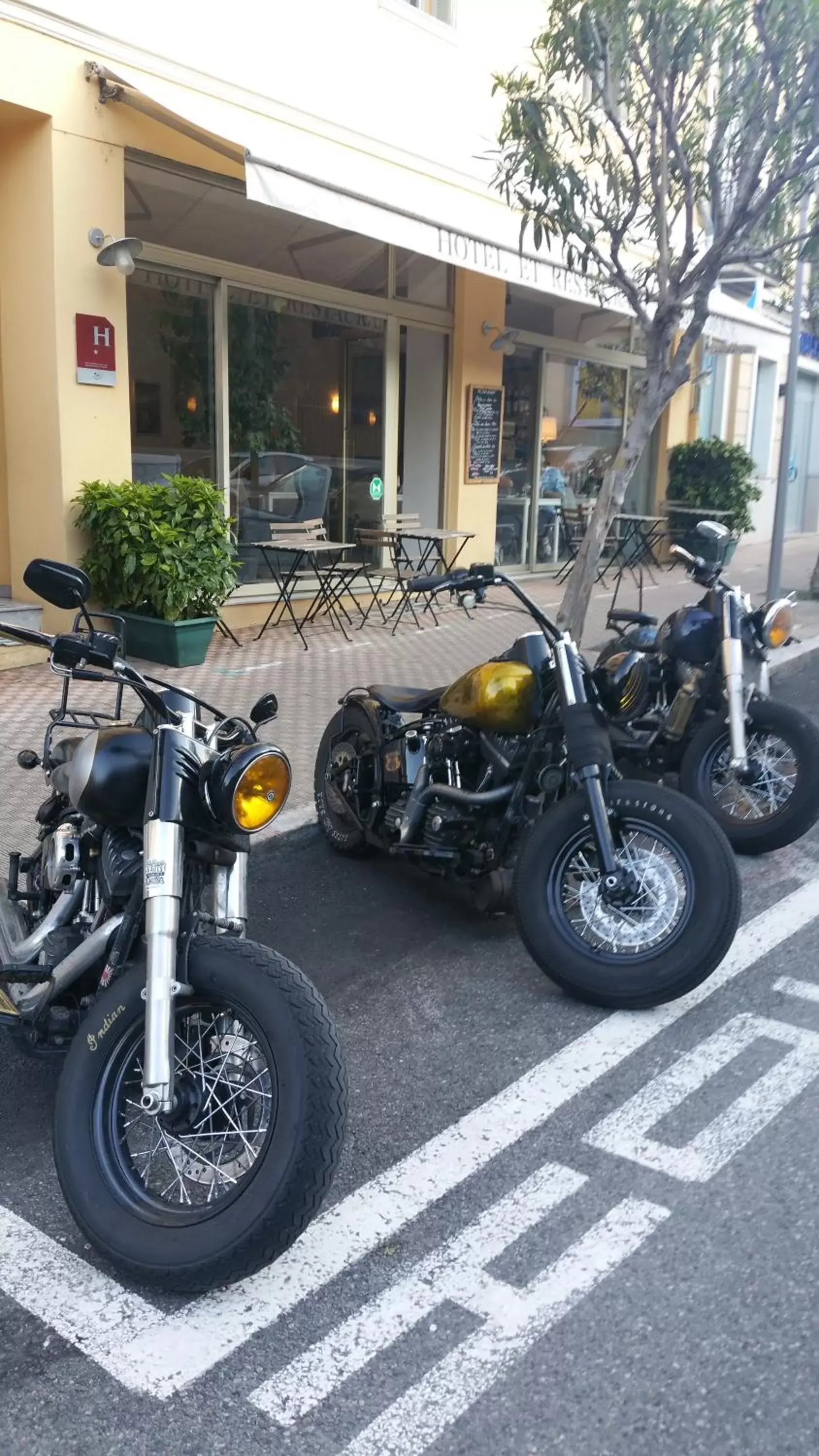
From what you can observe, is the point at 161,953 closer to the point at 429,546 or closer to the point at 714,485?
the point at 429,546

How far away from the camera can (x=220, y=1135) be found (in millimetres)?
2494

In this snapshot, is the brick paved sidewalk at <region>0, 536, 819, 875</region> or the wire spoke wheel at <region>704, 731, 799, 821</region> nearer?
the wire spoke wheel at <region>704, 731, 799, 821</region>

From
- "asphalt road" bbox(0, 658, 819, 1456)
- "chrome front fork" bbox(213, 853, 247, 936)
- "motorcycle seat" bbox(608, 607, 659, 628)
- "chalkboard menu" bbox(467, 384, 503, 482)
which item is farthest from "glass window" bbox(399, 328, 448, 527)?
"chrome front fork" bbox(213, 853, 247, 936)

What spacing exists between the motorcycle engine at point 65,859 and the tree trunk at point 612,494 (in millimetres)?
5156

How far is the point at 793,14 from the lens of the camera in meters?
6.76

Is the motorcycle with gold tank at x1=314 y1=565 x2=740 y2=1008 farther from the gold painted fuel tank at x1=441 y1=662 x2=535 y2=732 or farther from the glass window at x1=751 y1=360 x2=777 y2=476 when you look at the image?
the glass window at x1=751 y1=360 x2=777 y2=476

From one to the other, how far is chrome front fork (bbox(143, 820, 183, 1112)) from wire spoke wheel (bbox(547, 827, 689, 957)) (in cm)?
163

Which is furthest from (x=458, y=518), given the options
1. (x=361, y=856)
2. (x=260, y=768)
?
(x=260, y=768)

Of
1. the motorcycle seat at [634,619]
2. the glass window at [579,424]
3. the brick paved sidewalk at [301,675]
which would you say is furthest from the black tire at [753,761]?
the glass window at [579,424]

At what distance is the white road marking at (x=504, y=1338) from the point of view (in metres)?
2.09

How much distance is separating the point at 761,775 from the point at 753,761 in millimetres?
73

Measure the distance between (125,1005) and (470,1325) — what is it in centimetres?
96

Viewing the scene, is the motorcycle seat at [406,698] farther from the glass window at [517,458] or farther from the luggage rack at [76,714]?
the glass window at [517,458]

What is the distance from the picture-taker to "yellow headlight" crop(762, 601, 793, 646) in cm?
518
